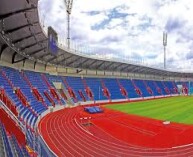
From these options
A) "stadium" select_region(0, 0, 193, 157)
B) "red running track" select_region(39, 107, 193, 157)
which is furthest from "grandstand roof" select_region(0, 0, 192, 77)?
"red running track" select_region(39, 107, 193, 157)

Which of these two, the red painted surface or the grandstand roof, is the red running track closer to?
the red painted surface

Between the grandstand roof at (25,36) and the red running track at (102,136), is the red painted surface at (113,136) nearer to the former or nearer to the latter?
the red running track at (102,136)

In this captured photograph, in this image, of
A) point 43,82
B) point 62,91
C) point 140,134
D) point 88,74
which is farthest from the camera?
point 88,74

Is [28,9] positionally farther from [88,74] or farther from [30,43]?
[88,74]

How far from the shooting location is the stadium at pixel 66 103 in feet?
50.6

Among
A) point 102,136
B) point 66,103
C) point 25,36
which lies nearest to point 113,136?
point 102,136

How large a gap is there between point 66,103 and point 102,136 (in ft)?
61.1

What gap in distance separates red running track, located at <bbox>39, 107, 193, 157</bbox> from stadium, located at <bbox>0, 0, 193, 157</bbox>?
57mm

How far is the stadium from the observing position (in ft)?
50.6

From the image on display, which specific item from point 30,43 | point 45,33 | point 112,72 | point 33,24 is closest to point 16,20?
point 33,24

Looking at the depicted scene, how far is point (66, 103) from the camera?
38219 mm

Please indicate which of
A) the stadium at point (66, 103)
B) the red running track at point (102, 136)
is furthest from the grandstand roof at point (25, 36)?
the red running track at point (102, 136)

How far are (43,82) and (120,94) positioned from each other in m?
17.6

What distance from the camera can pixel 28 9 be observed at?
15492 mm
